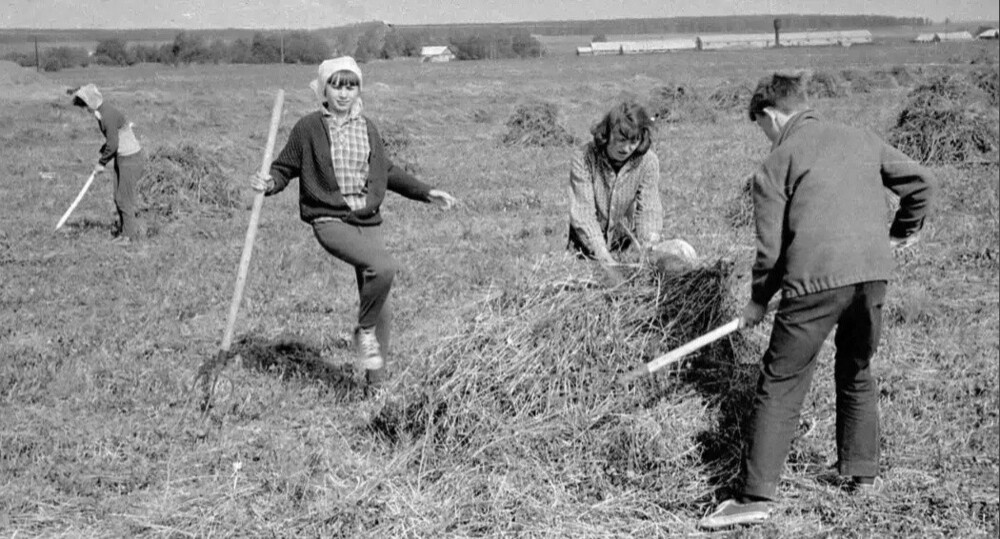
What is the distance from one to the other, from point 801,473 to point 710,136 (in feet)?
55.3

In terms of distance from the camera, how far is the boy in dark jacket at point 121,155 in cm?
1120

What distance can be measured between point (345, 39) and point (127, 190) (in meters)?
5.96

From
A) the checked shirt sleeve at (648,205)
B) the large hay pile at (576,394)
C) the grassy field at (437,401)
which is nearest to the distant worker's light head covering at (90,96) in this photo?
the grassy field at (437,401)

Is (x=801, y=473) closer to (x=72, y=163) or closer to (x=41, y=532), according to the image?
(x=41, y=532)

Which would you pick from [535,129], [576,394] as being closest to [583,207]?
[576,394]

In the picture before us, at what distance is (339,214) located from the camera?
5562 millimetres

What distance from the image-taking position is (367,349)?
5.73 meters

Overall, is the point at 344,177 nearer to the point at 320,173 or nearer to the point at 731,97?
the point at 320,173

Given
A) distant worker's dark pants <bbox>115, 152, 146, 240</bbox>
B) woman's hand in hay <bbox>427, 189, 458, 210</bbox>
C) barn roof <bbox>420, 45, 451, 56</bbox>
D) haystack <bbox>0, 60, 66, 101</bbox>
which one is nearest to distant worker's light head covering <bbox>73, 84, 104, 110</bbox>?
distant worker's dark pants <bbox>115, 152, 146, 240</bbox>

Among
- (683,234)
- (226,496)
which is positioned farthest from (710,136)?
(226,496)

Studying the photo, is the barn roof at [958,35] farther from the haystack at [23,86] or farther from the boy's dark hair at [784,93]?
the haystack at [23,86]

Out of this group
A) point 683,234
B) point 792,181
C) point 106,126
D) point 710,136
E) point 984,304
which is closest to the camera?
point 792,181

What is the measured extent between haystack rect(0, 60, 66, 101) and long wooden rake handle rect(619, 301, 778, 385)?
19331 millimetres

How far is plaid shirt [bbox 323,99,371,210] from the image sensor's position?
18.2 ft
